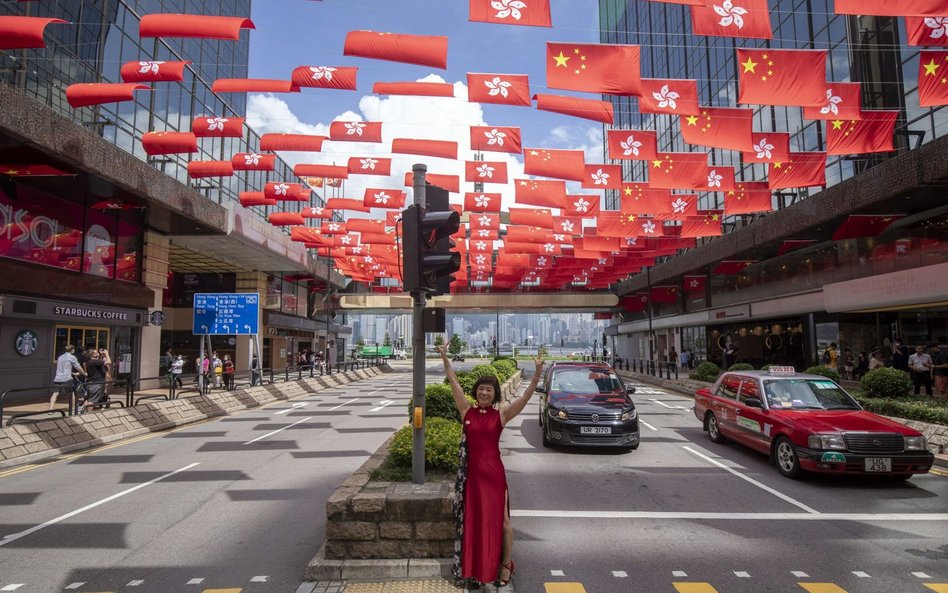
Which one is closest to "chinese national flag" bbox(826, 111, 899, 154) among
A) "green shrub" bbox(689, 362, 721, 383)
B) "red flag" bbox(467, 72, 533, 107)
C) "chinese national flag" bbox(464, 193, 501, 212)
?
"red flag" bbox(467, 72, 533, 107)

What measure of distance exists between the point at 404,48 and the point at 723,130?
7.56 m

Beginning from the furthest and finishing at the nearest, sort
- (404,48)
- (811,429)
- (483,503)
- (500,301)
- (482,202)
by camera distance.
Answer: (500,301)
(482,202)
(404,48)
(811,429)
(483,503)

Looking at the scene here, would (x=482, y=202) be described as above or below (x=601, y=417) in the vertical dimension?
above

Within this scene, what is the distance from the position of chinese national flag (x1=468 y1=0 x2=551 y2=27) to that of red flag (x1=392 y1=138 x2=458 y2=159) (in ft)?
18.8

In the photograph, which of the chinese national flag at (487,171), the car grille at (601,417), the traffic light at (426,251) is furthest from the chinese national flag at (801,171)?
the traffic light at (426,251)

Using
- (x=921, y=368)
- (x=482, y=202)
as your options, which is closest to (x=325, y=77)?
(x=482, y=202)

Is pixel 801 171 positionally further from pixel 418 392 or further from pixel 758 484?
pixel 418 392

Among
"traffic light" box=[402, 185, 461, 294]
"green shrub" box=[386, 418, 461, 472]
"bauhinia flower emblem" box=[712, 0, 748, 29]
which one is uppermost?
"bauhinia flower emblem" box=[712, 0, 748, 29]

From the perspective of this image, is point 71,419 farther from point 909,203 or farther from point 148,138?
point 909,203

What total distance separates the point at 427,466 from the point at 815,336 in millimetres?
25982

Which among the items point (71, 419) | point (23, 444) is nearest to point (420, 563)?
point (23, 444)

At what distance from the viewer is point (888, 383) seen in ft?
41.0

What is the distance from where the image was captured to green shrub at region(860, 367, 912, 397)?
40.7 feet

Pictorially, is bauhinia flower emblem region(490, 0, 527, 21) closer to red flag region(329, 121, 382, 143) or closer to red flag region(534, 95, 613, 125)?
red flag region(534, 95, 613, 125)
